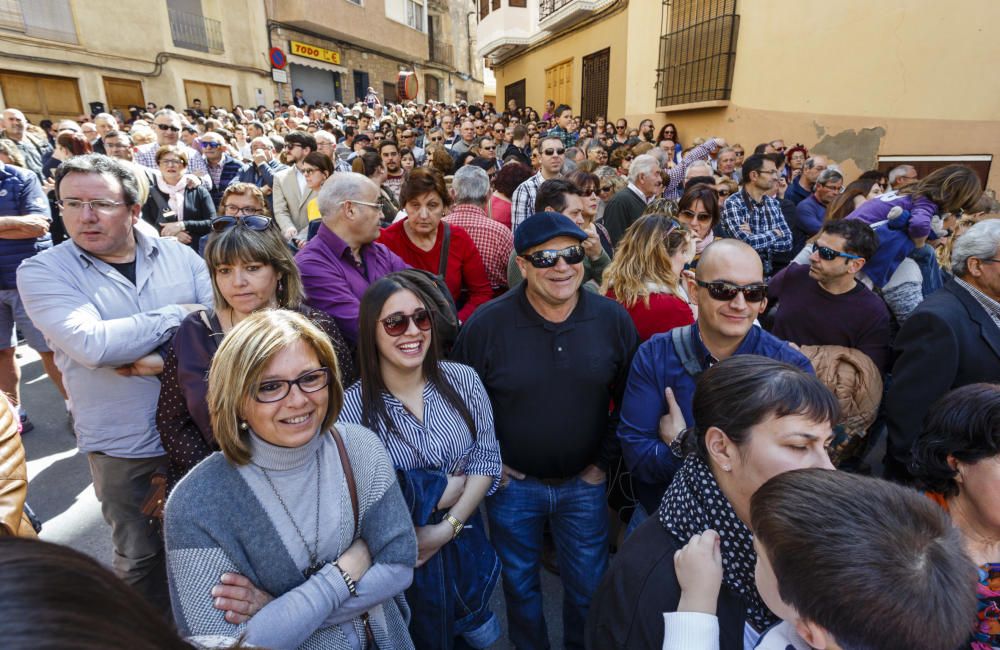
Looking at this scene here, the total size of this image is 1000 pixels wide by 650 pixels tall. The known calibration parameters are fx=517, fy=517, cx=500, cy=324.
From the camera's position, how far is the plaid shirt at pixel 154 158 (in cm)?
620

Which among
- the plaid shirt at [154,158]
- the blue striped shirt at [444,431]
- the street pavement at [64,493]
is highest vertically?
the plaid shirt at [154,158]

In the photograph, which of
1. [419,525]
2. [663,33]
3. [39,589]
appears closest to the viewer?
[39,589]

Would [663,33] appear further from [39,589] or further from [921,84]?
[39,589]

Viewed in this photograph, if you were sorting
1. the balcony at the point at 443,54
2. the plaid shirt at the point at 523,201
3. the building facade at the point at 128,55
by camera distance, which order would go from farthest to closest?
the balcony at the point at 443,54
the building facade at the point at 128,55
the plaid shirt at the point at 523,201

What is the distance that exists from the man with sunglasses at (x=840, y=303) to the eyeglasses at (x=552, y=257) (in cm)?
165

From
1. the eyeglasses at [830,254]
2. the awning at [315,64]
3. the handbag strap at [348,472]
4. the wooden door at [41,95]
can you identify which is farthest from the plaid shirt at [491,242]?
the awning at [315,64]

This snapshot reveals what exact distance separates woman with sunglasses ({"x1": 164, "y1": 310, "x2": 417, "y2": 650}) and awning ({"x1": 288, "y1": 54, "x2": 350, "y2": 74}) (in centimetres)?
2738

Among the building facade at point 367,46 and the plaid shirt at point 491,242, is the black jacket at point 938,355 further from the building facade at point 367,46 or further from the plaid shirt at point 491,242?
the building facade at point 367,46

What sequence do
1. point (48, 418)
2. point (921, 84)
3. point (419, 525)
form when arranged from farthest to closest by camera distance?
point (921, 84)
point (48, 418)
point (419, 525)

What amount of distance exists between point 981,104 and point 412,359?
30.8 ft

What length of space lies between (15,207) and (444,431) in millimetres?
3985

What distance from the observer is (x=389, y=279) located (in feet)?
6.86

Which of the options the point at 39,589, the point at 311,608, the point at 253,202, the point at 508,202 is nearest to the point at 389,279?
the point at 311,608

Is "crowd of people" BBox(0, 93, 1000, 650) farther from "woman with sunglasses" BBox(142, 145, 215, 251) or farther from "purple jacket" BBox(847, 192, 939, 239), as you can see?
"woman with sunglasses" BBox(142, 145, 215, 251)
